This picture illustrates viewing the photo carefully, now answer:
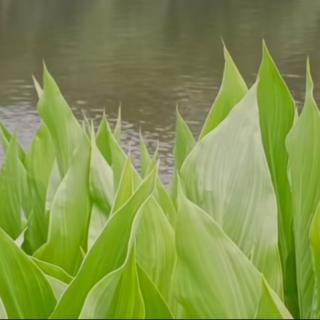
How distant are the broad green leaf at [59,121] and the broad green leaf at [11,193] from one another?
31 mm

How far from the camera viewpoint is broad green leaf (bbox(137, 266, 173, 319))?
36 cm

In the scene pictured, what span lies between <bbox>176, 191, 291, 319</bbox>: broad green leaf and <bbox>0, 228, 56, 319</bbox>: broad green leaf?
0.28 ft

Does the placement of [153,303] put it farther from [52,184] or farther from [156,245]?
[52,184]

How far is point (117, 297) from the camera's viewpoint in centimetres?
35

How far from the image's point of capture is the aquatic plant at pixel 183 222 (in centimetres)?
36

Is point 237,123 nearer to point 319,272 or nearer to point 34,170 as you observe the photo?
point 319,272

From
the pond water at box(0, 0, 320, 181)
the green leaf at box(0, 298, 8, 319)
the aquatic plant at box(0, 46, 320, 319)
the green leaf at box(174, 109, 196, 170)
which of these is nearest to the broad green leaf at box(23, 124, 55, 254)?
the aquatic plant at box(0, 46, 320, 319)

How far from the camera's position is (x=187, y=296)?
0.37 m

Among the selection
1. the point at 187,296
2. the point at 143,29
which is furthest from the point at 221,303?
the point at 143,29

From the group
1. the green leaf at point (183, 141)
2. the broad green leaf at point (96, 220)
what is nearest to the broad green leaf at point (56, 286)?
the broad green leaf at point (96, 220)

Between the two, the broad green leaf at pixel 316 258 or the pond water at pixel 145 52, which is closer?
the broad green leaf at pixel 316 258

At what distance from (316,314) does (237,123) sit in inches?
4.5

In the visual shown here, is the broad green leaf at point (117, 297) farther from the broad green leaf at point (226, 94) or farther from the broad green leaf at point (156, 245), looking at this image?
the broad green leaf at point (226, 94)

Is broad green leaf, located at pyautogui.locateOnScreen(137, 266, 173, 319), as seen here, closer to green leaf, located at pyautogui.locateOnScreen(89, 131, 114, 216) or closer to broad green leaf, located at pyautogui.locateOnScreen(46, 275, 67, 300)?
broad green leaf, located at pyautogui.locateOnScreen(46, 275, 67, 300)
